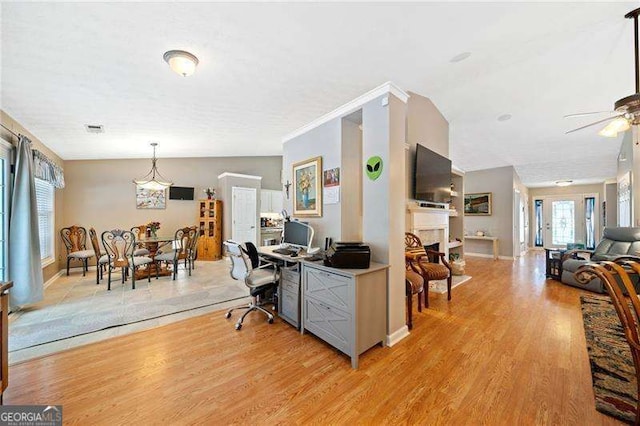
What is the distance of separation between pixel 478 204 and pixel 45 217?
10.6 meters

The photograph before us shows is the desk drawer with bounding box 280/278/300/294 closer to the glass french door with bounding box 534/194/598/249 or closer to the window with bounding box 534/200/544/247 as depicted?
the glass french door with bounding box 534/194/598/249

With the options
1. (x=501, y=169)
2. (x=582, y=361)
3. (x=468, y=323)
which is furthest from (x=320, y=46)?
(x=501, y=169)

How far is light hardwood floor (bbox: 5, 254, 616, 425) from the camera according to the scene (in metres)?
1.61

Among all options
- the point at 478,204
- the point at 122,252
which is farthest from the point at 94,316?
the point at 478,204

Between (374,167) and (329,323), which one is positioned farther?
(374,167)

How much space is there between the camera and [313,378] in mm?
1961

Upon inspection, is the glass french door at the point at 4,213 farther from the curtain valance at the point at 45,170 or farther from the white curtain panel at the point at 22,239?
the curtain valance at the point at 45,170

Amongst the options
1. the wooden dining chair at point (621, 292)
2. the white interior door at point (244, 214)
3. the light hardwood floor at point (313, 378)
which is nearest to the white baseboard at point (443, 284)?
the light hardwood floor at point (313, 378)

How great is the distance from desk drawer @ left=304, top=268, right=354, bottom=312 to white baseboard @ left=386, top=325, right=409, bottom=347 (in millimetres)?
660

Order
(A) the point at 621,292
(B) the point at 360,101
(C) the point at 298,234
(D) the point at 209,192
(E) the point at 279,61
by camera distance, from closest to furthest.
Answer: (A) the point at 621,292
(E) the point at 279,61
(B) the point at 360,101
(C) the point at 298,234
(D) the point at 209,192

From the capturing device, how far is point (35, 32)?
1.78m

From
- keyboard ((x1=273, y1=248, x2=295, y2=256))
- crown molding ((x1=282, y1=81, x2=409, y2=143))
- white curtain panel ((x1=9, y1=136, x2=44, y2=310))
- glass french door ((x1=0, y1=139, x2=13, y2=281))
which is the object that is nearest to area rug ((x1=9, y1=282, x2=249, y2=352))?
white curtain panel ((x1=9, y1=136, x2=44, y2=310))

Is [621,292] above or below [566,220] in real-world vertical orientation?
below

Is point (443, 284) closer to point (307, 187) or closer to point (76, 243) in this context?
point (307, 187)
